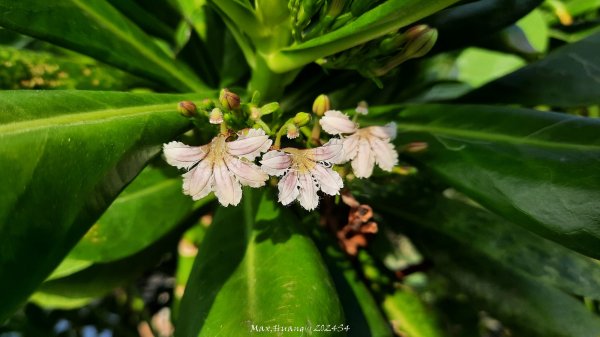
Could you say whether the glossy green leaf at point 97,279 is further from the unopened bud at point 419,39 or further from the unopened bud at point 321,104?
the unopened bud at point 419,39

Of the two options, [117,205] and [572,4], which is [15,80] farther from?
[572,4]

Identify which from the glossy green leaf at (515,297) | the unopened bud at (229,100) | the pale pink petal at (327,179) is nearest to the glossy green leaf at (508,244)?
the glossy green leaf at (515,297)

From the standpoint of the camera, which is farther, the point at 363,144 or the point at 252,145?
the point at 363,144

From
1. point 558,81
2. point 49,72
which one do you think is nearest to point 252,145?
point 49,72

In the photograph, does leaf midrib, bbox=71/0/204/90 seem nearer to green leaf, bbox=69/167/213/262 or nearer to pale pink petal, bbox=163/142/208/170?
green leaf, bbox=69/167/213/262

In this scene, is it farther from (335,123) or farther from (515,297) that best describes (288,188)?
(515,297)

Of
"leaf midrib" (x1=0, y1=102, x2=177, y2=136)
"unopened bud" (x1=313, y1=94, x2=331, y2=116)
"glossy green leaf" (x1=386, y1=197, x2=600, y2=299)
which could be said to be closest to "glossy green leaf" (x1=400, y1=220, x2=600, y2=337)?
"glossy green leaf" (x1=386, y1=197, x2=600, y2=299)
